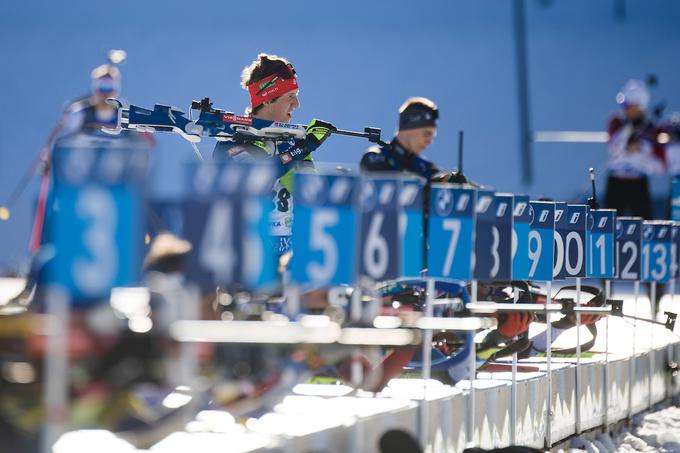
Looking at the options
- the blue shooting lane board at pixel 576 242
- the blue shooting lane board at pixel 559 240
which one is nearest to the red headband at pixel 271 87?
the blue shooting lane board at pixel 559 240

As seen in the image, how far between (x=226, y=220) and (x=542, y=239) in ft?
9.75

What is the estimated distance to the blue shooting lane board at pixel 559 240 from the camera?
637 cm

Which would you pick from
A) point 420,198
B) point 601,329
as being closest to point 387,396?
point 420,198

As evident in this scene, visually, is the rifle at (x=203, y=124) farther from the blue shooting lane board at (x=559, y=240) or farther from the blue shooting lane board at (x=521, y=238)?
the blue shooting lane board at (x=559, y=240)

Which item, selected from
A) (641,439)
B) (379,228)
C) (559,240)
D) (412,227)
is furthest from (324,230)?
(641,439)

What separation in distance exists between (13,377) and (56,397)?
309 millimetres

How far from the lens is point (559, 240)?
6402 millimetres

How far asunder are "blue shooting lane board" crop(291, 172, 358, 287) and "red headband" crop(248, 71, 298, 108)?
5.74 feet

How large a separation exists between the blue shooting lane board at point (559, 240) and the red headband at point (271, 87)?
4.80 feet

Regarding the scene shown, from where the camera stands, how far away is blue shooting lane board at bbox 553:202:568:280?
6.37m

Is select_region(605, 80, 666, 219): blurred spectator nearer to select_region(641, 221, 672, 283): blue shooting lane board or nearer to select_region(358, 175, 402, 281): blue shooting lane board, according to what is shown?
select_region(641, 221, 672, 283): blue shooting lane board

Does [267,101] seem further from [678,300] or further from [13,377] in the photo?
[678,300]

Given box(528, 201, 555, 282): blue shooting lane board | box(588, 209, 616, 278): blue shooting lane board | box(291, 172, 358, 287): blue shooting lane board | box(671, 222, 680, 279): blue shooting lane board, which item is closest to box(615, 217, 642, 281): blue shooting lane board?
box(588, 209, 616, 278): blue shooting lane board

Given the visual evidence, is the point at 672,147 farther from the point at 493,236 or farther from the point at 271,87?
the point at 493,236
